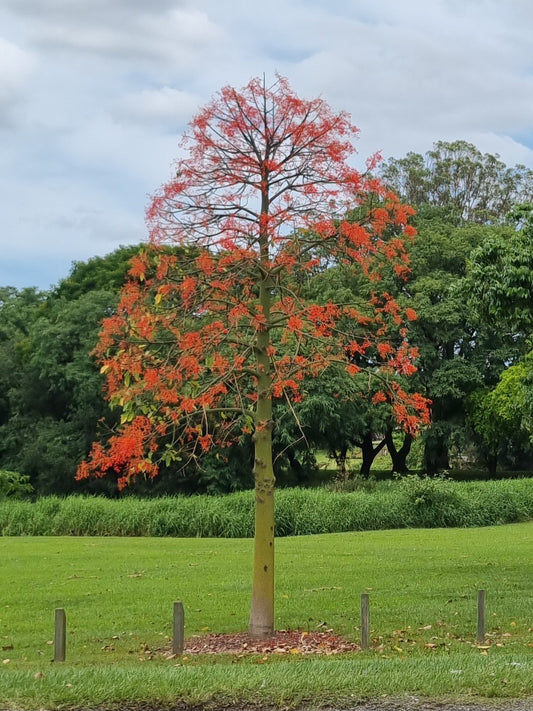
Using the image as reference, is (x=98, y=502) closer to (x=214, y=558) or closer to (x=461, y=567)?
(x=214, y=558)

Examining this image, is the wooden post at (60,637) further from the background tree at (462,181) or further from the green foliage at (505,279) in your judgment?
the background tree at (462,181)

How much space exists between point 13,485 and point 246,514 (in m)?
14.8

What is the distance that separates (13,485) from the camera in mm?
36219

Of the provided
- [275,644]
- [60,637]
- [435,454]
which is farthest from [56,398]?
[60,637]

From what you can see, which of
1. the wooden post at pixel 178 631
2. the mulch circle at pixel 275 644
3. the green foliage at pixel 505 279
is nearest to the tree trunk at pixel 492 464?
the green foliage at pixel 505 279

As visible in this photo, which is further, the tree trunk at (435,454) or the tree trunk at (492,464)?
the tree trunk at (492,464)

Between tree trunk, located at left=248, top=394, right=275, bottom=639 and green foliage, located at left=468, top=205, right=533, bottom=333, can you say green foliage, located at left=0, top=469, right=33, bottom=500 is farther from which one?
green foliage, located at left=468, top=205, right=533, bottom=333

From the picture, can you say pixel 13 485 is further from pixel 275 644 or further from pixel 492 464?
pixel 275 644

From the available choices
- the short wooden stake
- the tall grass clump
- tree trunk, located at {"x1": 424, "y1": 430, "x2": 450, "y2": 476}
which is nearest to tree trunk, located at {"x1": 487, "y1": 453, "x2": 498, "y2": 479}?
tree trunk, located at {"x1": 424, "y1": 430, "x2": 450, "y2": 476}

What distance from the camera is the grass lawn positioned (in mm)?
6875

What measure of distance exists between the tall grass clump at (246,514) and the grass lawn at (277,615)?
193 cm

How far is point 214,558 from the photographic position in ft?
62.8

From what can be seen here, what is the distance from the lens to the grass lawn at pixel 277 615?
688cm

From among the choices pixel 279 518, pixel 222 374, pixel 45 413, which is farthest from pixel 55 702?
pixel 45 413
